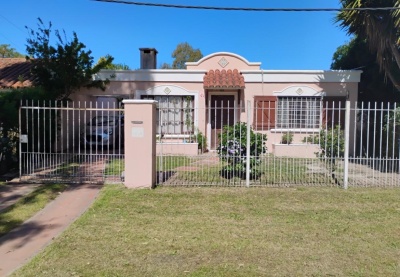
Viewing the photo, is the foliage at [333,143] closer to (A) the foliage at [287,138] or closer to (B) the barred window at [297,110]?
(A) the foliage at [287,138]

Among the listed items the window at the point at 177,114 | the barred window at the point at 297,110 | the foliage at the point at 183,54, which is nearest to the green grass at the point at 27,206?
the window at the point at 177,114

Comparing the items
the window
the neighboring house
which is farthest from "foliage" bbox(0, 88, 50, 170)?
the window

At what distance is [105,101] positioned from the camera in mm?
15922

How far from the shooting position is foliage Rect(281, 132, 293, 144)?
14.1 meters

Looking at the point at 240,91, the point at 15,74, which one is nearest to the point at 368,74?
the point at 240,91

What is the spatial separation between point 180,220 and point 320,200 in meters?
3.09

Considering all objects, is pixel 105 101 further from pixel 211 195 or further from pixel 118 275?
pixel 118 275

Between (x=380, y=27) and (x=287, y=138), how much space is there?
5.02m

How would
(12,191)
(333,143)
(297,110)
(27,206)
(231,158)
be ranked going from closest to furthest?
(27,206) → (12,191) → (231,158) → (333,143) → (297,110)

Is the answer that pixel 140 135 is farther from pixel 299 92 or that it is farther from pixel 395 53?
pixel 395 53

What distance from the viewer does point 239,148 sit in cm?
864

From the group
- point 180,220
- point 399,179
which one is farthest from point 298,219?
point 399,179

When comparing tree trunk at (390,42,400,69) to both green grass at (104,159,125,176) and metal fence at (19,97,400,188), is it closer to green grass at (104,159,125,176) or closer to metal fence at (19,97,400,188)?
metal fence at (19,97,400,188)

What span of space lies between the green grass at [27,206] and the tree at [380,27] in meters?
10.6
